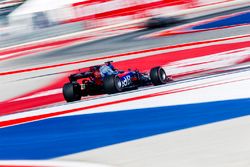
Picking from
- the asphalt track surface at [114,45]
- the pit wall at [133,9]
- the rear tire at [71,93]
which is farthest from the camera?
the pit wall at [133,9]

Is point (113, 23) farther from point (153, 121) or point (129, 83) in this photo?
point (153, 121)

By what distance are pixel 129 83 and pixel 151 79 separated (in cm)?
31

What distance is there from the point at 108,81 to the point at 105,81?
42 millimetres

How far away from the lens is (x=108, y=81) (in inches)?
325

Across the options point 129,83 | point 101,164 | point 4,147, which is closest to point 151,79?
point 129,83

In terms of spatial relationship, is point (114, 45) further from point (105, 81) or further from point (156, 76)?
point (105, 81)

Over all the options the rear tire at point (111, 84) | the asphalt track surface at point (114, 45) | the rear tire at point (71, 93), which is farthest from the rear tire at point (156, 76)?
the asphalt track surface at point (114, 45)

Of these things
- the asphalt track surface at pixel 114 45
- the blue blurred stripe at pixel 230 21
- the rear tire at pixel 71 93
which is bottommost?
the asphalt track surface at pixel 114 45

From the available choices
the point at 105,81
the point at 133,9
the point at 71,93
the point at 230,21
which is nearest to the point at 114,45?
the point at 230,21

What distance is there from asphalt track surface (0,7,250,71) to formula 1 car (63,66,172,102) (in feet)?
13.4

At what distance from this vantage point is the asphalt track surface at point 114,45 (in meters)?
12.8

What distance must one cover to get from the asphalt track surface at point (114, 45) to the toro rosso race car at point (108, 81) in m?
4.08

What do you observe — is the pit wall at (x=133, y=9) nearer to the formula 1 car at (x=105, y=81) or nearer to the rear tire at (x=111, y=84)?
the formula 1 car at (x=105, y=81)

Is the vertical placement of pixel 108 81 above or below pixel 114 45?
above
